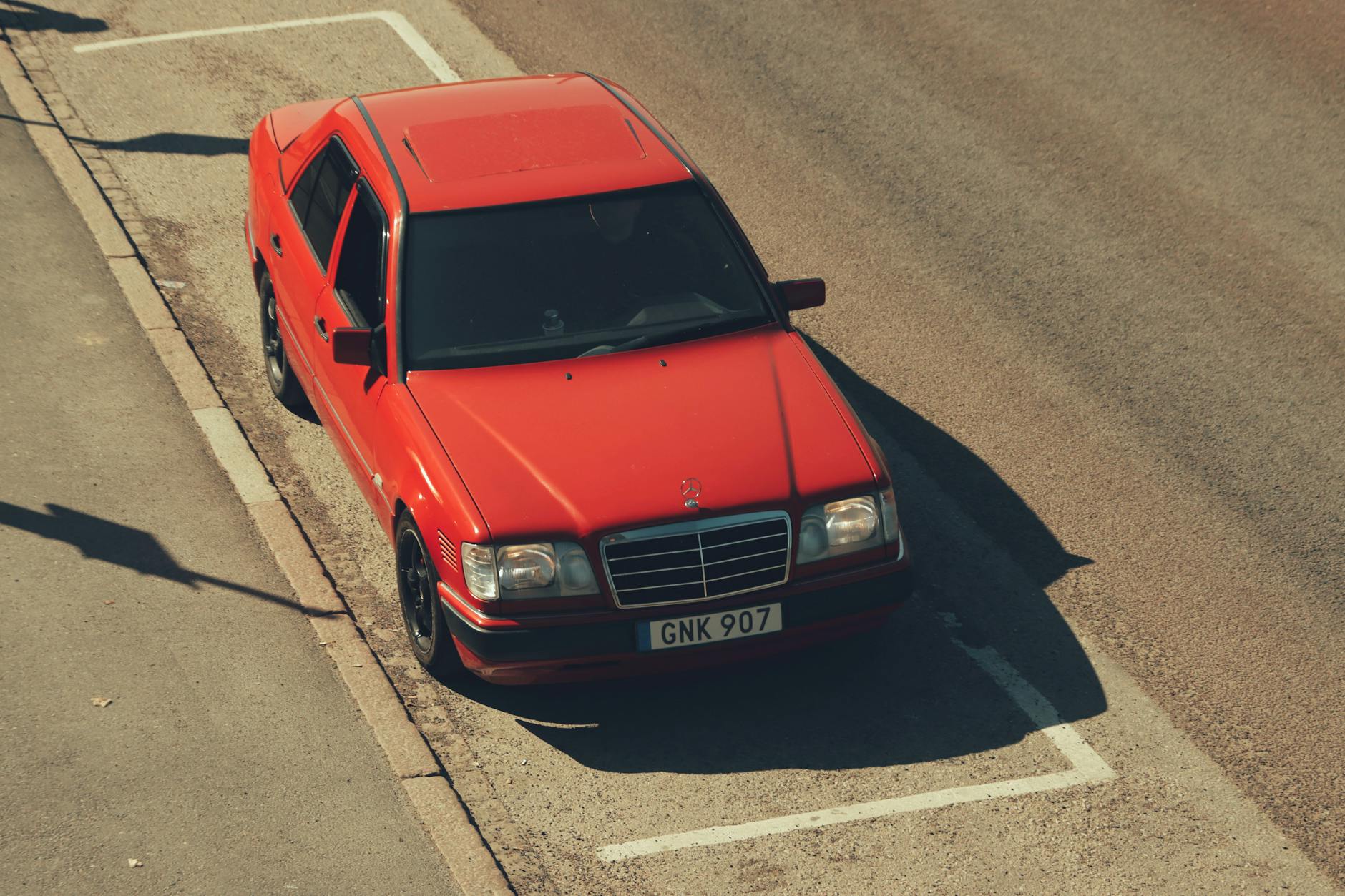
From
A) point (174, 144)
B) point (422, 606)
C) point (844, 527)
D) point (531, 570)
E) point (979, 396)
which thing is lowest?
point (422, 606)

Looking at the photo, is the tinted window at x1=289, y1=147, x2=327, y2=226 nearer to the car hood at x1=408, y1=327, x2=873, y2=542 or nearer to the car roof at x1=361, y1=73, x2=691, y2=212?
the car roof at x1=361, y1=73, x2=691, y2=212

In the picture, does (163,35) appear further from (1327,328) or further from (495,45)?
(1327,328)

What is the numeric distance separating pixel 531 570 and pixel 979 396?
12.1 ft

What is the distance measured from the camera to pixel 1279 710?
6.38 metres

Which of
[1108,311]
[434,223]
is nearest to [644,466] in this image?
[434,223]

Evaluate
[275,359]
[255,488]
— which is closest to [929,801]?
[255,488]

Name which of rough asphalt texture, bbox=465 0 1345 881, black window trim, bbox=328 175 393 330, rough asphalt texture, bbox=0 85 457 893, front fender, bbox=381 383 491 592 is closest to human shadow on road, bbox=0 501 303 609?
rough asphalt texture, bbox=0 85 457 893

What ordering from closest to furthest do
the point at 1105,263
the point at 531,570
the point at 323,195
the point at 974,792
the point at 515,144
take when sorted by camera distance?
the point at 531,570, the point at 974,792, the point at 515,144, the point at 323,195, the point at 1105,263

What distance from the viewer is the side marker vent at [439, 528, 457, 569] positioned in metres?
6.00

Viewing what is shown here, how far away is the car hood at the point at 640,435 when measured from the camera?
5945 millimetres

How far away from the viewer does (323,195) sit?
7832 mm

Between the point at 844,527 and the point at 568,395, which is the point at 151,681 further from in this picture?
the point at 844,527

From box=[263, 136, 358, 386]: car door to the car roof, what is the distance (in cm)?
36

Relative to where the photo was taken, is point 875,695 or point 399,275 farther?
point 399,275
